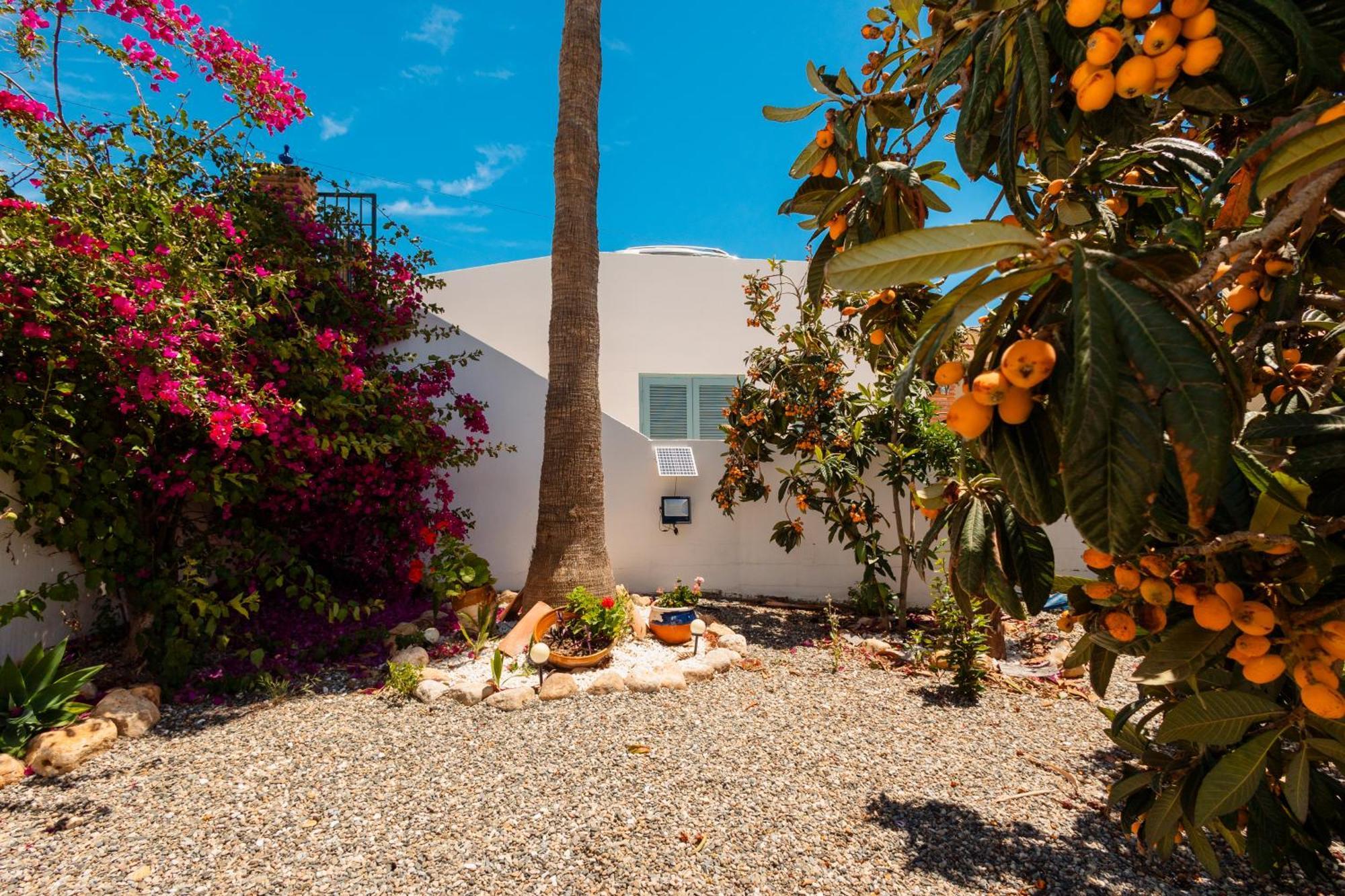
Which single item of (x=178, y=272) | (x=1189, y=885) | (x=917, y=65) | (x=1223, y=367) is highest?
(x=917, y=65)

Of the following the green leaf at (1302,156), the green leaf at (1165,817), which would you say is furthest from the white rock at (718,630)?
the green leaf at (1302,156)

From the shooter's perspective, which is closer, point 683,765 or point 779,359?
point 683,765

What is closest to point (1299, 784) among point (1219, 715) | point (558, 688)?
point (1219, 715)

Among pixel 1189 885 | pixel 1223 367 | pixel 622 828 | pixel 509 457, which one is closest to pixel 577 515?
pixel 509 457

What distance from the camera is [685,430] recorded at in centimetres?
842

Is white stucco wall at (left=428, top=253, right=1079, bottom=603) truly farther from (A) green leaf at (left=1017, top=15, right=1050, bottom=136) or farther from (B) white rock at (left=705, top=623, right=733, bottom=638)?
(A) green leaf at (left=1017, top=15, right=1050, bottom=136)

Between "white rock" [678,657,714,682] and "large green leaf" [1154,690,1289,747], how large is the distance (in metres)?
2.78

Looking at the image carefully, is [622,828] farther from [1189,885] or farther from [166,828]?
[1189,885]

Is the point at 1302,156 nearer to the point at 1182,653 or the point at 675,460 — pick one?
the point at 1182,653

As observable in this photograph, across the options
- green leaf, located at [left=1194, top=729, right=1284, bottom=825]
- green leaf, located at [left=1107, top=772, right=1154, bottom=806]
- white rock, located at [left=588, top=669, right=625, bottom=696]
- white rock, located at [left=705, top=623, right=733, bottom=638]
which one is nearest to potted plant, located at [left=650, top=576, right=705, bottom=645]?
white rock, located at [left=705, top=623, right=733, bottom=638]

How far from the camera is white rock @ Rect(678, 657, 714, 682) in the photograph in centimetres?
383

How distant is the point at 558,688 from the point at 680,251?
7649 millimetres

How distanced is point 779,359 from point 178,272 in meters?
4.33

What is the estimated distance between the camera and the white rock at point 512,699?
3.37 meters
